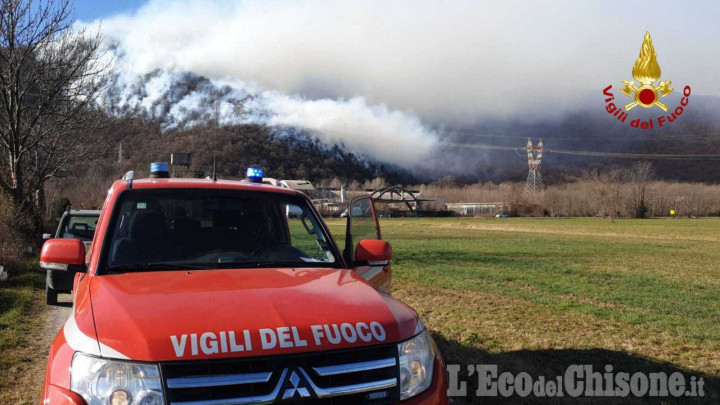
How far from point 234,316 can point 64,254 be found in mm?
1629

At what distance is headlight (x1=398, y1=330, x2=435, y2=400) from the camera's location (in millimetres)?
2799

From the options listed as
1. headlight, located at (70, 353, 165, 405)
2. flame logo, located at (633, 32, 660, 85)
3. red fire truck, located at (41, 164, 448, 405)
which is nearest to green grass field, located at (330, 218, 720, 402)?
red fire truck, located at (41, 164, 448, 405)

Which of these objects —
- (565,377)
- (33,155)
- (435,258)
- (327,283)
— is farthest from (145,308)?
(33,155)

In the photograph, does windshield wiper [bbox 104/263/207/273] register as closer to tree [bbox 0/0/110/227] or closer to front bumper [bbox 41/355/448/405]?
front bumper [bbox 41/355/448/405]

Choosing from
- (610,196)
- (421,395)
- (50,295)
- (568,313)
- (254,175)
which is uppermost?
(254,175)

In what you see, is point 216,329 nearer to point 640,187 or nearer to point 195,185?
point 195,185

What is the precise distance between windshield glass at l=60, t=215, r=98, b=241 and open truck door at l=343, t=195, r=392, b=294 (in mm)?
7687

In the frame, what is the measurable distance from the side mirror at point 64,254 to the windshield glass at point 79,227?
882 cm

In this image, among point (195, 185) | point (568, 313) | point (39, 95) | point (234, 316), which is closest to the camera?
point (234, 316)

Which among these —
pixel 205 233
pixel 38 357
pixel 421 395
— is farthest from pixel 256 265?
pixel 38 357

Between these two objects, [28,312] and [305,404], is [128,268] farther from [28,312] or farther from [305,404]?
[28,312]

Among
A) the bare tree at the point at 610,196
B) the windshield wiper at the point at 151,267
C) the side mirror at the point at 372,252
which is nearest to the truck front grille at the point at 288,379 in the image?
the windshield wiper at the point at 151,267

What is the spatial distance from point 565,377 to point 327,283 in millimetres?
3803

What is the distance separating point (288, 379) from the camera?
8.31 feet
